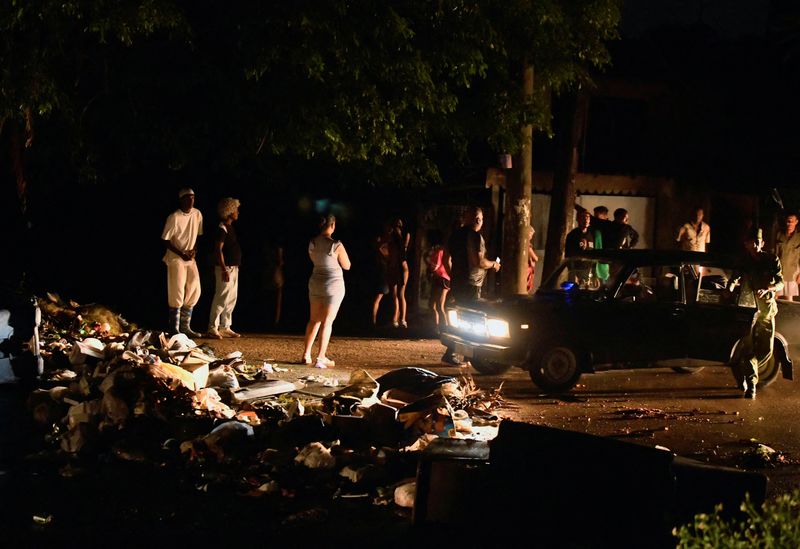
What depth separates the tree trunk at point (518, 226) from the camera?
1416 cm

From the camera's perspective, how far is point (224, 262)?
1442cm

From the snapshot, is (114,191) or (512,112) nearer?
(512,112)

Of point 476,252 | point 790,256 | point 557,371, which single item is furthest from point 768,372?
point 790,256

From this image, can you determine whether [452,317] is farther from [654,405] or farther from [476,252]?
[654,405]

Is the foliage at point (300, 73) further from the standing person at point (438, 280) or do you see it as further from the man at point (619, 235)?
the man at point (619, 235)

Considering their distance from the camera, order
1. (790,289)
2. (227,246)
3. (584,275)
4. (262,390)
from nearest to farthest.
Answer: (262,390) → (584,275) → (227,246) → (790,289)

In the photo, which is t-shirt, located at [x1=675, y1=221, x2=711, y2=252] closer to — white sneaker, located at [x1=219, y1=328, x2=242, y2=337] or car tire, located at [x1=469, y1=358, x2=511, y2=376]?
car tire, located at [x1=469, y1=358, x2=511, y2=376]

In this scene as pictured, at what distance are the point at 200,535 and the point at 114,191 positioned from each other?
1633 centimetres

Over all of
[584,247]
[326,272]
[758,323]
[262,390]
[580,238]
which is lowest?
[262,390]

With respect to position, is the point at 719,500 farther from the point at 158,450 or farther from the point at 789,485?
the point at 158,450

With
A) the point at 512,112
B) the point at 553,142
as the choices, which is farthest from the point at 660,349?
the point at 553,142

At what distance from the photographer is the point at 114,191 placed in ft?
69.4

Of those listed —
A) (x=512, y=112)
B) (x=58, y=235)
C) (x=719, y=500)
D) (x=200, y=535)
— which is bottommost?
(x=200, y=535)

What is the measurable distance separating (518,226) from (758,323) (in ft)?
12.8
